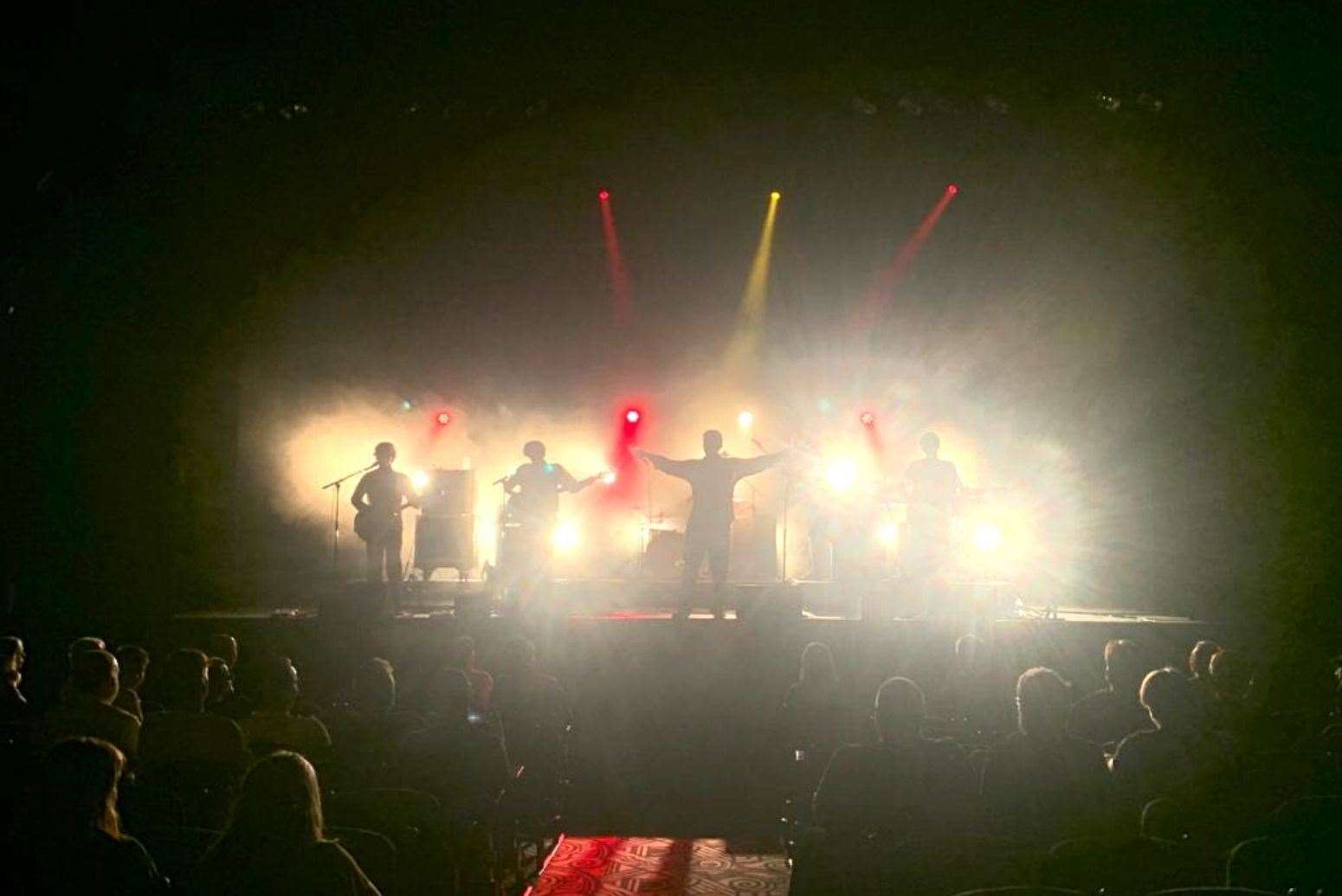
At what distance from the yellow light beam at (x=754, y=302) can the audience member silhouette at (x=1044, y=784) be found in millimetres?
10697

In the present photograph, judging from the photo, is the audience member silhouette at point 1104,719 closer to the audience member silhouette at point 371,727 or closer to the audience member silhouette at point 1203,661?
the audience member silhouette at point 1203,661

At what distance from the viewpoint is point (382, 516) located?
9.99 m

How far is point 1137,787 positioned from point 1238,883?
157 centimetres

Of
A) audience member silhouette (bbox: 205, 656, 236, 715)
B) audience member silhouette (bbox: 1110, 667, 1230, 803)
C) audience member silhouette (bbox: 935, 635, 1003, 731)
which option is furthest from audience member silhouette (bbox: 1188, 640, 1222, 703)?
audience member silhouette (bbox: 205, 656, 236, 715)

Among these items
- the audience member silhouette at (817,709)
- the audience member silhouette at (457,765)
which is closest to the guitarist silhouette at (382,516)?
the audience member silhouette at (817,709)

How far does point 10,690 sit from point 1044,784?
5.58 metres

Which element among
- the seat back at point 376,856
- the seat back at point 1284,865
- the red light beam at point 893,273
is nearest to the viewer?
the seat back at point 1284,865

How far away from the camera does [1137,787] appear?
470cm

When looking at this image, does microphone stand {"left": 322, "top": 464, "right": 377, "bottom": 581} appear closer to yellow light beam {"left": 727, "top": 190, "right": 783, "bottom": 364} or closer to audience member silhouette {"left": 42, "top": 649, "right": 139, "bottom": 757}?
Result: audience member silhouette {"left": 42, "top": 649, "right": 139, "bottom": 757}

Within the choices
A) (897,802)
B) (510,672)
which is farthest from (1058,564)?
(897,802)

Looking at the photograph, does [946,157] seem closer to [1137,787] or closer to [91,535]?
[1137,787]

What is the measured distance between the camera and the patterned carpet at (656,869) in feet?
18.9

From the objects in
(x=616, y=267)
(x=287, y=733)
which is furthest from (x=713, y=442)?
(x=616, y=267)

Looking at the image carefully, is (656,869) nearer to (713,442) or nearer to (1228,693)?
(1228,693)
